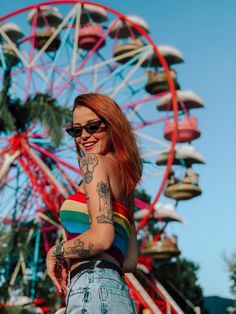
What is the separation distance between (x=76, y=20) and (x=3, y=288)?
8.61 meters

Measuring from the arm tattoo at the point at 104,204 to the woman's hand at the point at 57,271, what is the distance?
26cm

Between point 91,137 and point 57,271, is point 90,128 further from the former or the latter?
point 57,271

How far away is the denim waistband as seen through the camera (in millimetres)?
2023

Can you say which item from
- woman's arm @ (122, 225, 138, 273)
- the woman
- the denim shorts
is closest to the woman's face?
the woman

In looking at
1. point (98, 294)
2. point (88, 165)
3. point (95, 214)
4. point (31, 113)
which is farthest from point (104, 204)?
point (31, 113)

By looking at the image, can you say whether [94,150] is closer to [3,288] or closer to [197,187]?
[3,288]

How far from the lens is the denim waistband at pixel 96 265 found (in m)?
2.02

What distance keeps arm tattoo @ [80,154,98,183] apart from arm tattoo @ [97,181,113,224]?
45 millimetres

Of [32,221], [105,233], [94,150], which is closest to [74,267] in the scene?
[105,233]

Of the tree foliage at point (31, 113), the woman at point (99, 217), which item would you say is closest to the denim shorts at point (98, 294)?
the woman at point (99, 217)

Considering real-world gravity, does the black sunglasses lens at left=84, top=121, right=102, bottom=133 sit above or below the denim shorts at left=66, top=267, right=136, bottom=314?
above

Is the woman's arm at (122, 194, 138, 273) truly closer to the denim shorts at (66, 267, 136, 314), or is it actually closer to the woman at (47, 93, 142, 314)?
the woman at (47, 93, 142, 314)

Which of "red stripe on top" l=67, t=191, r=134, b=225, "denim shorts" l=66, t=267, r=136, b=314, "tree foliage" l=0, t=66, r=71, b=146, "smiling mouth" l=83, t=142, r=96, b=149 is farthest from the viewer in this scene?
"tree foliage" l=0, t=66, r=71, b=146

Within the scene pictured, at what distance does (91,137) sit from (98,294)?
1.90 ft
